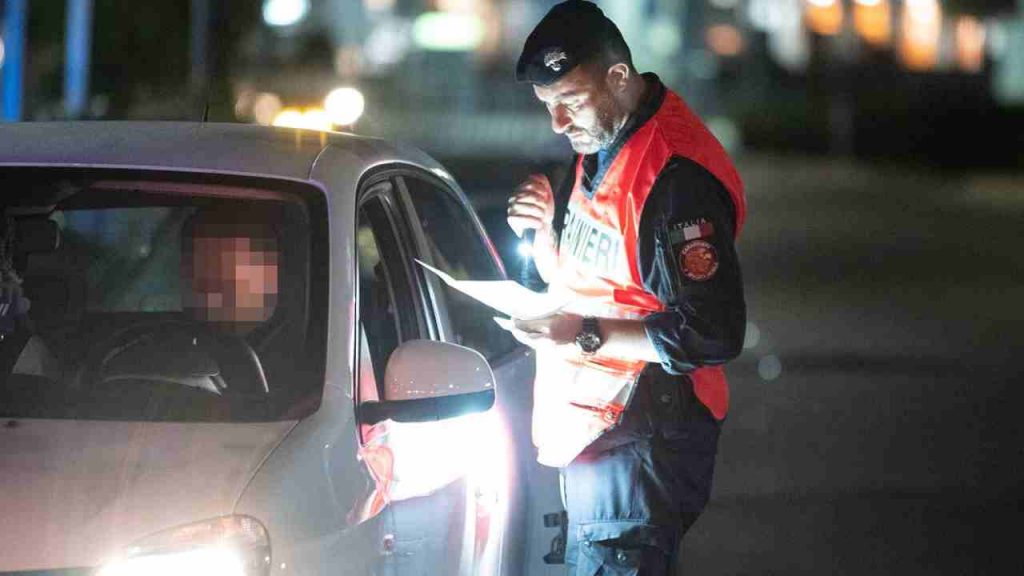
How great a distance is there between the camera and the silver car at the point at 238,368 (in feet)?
11.2

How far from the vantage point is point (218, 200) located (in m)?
4.36

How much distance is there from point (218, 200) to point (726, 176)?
110 cm

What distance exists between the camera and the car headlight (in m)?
3.28

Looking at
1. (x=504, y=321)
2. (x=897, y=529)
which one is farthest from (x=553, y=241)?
(x=897, y=529)

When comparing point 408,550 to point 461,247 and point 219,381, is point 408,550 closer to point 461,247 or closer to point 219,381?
point 219,381

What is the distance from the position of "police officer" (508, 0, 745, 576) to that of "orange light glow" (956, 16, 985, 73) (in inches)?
2630

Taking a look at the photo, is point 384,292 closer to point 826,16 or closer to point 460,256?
point 460,256

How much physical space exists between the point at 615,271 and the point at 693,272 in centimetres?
26

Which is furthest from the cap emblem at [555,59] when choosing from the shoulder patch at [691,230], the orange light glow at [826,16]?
the orange light glow at [826,16]

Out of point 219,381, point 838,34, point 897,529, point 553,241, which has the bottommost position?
point 897,529

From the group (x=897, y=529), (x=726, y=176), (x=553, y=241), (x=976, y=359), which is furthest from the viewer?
(x=976, y=359)

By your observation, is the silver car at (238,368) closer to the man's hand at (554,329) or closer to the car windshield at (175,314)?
the car windshield at (175,314)

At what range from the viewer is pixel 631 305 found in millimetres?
4363

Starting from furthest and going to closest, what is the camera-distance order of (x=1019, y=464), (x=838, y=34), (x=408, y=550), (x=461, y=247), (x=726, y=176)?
(x=838, y=34)
(x=1019, y=464)
(x=461, y=247)
(x=726, y=176)
(x=408, y=550)
